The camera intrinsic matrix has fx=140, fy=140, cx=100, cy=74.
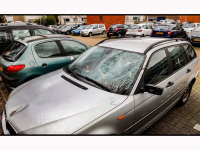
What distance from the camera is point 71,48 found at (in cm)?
421

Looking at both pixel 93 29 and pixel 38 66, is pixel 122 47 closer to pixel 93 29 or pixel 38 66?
pixel 38 66

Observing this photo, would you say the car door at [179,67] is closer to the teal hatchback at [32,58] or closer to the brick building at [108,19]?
the teal hatchback at [32,58]

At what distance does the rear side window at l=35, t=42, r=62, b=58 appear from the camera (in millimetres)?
3588

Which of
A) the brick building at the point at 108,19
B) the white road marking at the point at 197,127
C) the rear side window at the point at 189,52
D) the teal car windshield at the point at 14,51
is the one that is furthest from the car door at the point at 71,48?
the brick building at the point at 108,19

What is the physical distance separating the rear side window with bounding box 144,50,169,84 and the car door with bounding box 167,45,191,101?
25 centimetres

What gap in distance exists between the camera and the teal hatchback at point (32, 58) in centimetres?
326

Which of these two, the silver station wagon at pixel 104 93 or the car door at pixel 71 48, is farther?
the car door at pixel 71 48

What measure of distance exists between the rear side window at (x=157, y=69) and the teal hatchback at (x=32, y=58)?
1.79m

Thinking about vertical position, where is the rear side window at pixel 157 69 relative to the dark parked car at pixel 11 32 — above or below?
below

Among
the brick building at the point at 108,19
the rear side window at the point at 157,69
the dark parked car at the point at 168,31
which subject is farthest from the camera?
the brick building at the point at 108,19

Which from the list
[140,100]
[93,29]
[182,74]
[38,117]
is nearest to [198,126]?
[182,74]

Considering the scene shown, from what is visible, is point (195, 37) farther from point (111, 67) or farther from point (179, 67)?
point (111, 67)

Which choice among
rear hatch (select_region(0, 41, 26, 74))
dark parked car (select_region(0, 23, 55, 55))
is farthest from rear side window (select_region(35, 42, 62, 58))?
dark parked car (select_region(0, 23, 55, 55))

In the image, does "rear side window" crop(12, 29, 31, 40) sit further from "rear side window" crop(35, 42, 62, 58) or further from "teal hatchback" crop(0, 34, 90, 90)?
"rear side window" crop(35, 42, 62, 58)
